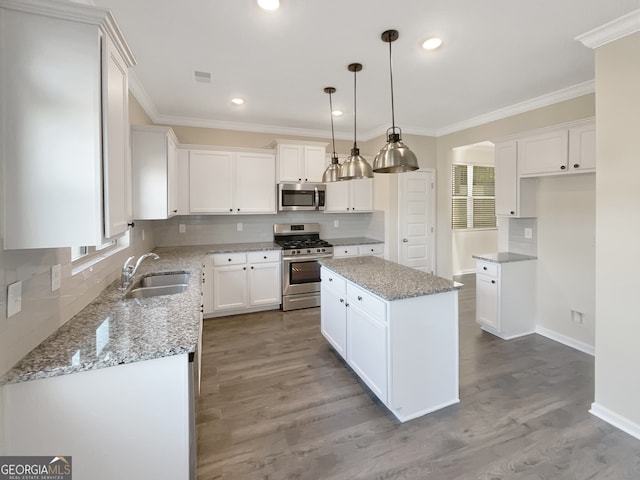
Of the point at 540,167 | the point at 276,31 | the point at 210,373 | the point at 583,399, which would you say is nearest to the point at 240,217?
the point at 210,373

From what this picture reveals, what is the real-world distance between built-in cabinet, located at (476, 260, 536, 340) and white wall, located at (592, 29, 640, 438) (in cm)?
118

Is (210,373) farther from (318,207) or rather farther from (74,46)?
(318,207)

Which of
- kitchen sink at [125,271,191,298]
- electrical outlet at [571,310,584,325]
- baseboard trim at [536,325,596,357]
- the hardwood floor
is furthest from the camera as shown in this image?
electrical outlet at [571,310,584,325]

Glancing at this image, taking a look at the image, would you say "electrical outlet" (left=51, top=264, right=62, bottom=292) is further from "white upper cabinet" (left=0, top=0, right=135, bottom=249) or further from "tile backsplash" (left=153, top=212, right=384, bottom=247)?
"tile backsplash" (left=153, top=212, right=384, bottom=247)

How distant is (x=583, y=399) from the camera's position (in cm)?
223

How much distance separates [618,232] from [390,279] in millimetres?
1527

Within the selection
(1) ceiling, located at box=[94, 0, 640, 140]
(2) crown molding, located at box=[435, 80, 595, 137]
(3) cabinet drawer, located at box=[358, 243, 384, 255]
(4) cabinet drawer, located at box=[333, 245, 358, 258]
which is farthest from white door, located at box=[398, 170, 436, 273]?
(1) ceiling, located at box=[94, 0, 640, 140]

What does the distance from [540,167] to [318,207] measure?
9.14 feet

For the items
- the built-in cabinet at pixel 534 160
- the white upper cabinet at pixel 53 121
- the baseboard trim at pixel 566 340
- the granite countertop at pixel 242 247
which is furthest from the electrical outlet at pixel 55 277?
the baseboard trim at pixel 566 340

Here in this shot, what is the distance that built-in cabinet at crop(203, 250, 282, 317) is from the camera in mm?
3883

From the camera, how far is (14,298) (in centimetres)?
115

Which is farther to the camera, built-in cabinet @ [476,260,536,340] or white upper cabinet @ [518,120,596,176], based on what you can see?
built-in cabinet @ [476,260,536,340]

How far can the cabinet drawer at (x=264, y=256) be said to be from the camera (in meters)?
4.06

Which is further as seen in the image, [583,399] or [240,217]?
[240,217]
